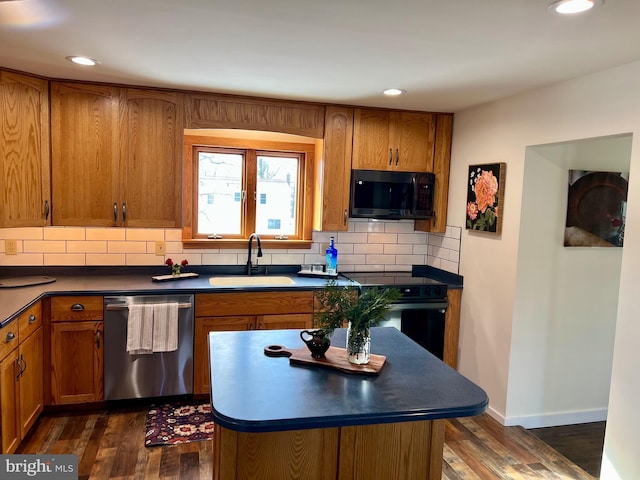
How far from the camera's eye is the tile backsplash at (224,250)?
11.2ft

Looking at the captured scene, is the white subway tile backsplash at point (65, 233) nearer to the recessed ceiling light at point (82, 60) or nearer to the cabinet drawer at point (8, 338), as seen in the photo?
the cabinet drawer at point (8, 338)

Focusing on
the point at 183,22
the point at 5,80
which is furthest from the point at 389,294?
the point at 5,80

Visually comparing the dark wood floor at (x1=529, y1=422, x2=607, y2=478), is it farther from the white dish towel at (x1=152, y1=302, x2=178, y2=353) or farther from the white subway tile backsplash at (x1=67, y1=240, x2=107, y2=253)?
the white subway tile backsplash at (x1=67, y1=240, x2=107, y2=253)

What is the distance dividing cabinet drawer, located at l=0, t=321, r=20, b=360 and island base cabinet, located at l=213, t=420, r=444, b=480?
53.8 inches

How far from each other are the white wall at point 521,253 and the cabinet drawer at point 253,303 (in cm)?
129

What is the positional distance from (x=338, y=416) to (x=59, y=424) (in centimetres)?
237

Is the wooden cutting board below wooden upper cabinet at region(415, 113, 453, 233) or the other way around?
below

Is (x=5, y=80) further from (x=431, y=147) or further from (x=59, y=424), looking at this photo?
(x=431, y=147)

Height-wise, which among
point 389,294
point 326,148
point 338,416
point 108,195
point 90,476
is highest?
point 326,148

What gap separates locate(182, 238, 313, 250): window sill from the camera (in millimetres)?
3709

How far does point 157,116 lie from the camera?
329 cm

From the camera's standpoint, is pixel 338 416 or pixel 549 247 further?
pixel 549 247

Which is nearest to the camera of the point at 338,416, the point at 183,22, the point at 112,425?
the point at 338,416

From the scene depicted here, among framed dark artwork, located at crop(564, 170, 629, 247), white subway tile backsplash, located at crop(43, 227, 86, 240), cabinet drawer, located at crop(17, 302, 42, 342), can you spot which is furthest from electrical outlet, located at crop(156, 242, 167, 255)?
framed dark artwork, located at crop(564, 170, 629, 247)
